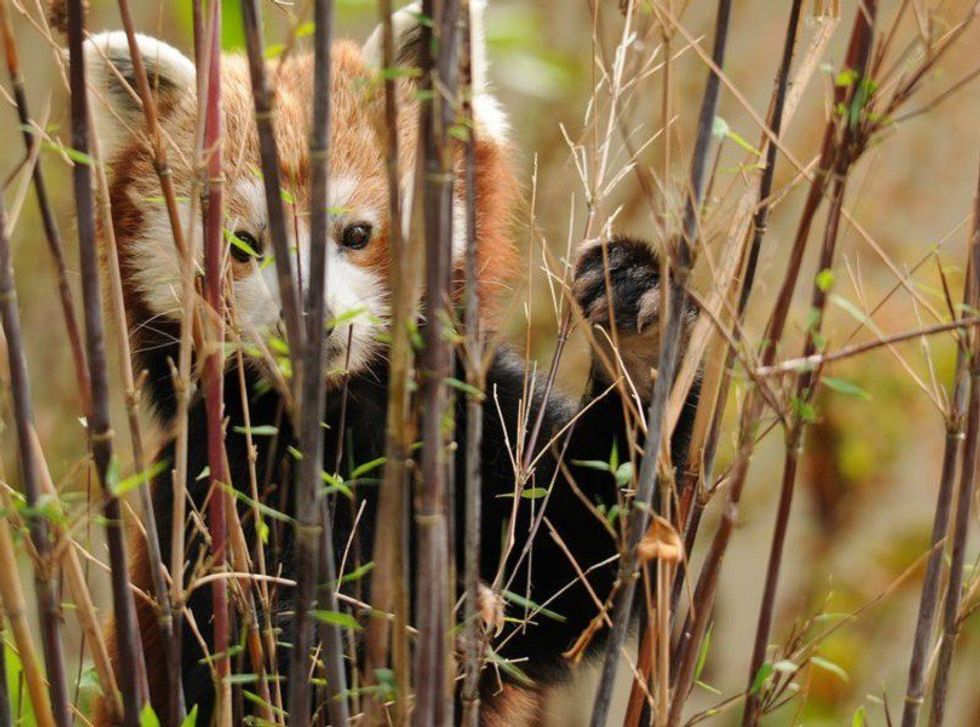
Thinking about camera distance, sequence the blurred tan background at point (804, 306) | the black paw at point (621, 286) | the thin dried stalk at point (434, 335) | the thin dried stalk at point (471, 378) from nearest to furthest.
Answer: the thin dried stalk at point (434, 335) < the thin dried stalk at point (471, 378) < the black paw at point (621, 286) < the blurred tan background at point (804, 306)

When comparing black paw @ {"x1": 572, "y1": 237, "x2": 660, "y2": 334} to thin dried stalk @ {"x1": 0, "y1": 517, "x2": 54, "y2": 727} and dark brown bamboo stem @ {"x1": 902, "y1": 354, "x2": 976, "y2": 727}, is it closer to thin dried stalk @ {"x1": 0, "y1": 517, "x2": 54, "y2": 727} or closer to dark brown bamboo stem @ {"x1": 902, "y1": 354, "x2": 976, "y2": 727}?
dark brown bamboo stem @ {"x1": 902, "y1": 354, "x2": 976, "y2": 727}

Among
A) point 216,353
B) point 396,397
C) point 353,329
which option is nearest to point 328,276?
point 353,329

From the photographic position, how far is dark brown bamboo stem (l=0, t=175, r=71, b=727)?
51.7 inches

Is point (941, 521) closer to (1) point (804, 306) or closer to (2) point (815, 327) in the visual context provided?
(2) point (815, 327)

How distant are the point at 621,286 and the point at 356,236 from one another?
72 cm

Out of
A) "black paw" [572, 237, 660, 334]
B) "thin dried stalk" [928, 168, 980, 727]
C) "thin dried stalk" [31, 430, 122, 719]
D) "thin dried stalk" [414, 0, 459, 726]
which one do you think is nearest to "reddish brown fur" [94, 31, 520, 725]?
"black paw" [572, 237, 660, 334]

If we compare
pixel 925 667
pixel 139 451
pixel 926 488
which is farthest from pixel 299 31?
pixel 926 488

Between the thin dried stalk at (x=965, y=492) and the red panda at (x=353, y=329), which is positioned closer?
the thin dried stalk at (x=965, y=492)

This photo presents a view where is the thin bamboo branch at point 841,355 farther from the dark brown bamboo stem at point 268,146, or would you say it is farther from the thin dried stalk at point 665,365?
the dark brown bamboo stem at point 268,146

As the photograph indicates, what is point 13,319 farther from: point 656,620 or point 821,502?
point 821,502

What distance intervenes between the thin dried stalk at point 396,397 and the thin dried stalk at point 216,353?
0.91ft

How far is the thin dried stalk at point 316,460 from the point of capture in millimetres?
1165

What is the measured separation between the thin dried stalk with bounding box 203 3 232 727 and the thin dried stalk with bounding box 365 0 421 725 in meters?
0.28

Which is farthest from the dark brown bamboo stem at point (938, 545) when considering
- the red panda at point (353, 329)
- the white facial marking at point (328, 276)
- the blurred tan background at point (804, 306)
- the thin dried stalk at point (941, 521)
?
the blurred tan background at point (804, 306)
